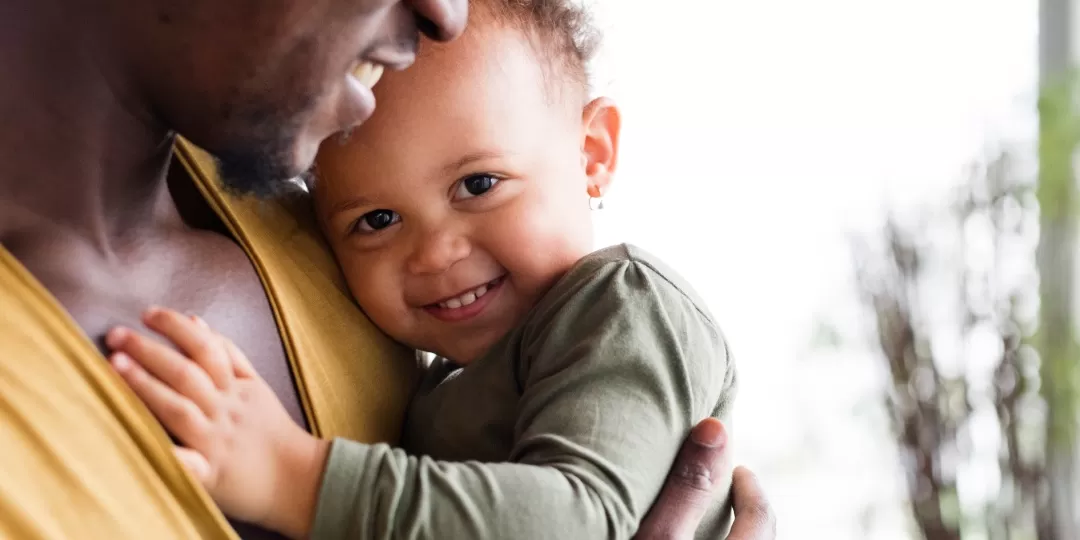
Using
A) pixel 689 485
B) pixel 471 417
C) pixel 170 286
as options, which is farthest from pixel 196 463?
pixel 689 485

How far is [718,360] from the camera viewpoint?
42.1 inches

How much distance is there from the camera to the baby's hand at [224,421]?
78 cm

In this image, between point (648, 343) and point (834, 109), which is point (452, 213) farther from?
point (834, 109)

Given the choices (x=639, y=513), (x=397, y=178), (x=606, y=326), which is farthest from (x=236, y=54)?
(x=639, y=513)

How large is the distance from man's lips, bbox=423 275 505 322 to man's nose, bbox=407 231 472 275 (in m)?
0.05

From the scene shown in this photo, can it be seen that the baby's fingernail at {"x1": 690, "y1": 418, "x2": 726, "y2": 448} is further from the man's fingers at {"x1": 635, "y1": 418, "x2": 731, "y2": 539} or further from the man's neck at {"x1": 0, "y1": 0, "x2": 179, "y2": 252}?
the man's neck at {"x1": 0, "y1": 0, "x2": 179, "y2": 252}

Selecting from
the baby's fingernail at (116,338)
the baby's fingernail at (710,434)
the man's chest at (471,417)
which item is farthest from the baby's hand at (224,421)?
the baby's fingernail at (710,434)

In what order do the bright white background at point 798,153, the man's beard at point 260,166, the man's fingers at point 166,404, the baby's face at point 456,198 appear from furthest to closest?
the bright white background at point 798,153, the baby's face at point 456,198, the man's beard at point 260,166, the man's fingers at point 166,404

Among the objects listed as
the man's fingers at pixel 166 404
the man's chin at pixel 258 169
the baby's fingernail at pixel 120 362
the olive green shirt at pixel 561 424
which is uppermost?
the man's chin at pixel 258 169

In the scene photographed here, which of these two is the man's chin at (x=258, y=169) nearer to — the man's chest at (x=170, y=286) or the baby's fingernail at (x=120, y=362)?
the man's chest at (x=170, y=286)

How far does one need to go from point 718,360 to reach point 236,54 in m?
0.57

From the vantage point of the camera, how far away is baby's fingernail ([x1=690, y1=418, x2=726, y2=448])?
3.24 ft

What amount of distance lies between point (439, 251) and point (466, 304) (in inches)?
3.2

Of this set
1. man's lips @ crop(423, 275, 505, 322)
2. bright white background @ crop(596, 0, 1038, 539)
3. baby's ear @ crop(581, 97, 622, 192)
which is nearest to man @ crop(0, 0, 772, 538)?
man's lips @ crop(423, 275, 505, 322)
